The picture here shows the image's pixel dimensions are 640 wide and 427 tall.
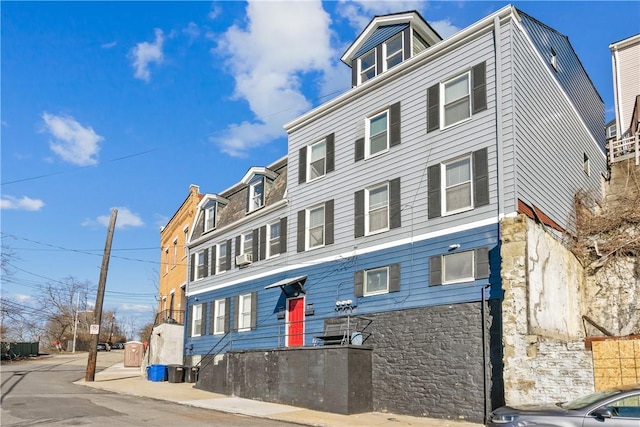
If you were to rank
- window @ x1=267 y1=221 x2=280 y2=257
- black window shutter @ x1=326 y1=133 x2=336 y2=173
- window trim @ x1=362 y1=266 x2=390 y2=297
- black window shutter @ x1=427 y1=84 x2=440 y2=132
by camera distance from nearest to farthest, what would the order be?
1. black window shutter @ x1=427 y1=84 x2=440 y2=132
2. window trim @ x1=362 y1=266 x2=390 y2=297
3. black window shutter @ x1=326 y1=133 x2=336 y2=173
4. window @ x1=267 y1=221 x2=280 y2=257

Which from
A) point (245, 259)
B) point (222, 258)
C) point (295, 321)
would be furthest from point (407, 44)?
point (222, 258)

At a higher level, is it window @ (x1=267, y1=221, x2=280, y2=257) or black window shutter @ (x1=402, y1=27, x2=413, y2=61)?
black window shutter @ (x1=402, y1=27, x2=413, y2=61)

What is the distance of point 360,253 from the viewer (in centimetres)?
1842

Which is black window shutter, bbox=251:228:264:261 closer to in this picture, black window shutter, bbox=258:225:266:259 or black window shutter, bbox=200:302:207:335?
black window shutter, bbox=258:225:266:259

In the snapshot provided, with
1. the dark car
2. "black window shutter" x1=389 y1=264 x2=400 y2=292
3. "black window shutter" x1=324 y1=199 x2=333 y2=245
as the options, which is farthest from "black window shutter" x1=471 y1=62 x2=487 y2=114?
the dark car

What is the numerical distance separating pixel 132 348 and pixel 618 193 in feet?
97.2

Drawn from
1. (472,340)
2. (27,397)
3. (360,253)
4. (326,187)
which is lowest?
(27,397)

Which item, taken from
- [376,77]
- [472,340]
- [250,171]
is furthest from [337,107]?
[472,340]

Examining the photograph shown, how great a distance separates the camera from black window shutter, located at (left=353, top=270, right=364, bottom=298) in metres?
18.1

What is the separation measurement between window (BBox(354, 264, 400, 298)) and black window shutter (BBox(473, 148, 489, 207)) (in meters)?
3.26

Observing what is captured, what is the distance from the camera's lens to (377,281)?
699 inches

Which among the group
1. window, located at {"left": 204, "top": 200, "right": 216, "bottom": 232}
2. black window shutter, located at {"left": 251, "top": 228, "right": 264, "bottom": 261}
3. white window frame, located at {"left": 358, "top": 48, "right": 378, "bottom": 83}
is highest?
white window frame, located at {"left": 358, "top": 48, "right": 378, "bottom": 83}

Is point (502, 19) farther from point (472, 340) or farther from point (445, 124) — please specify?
point (472, 340)

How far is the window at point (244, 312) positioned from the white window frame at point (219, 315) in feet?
4.18
